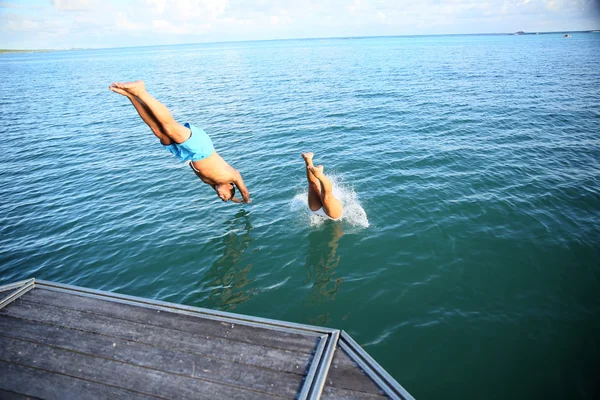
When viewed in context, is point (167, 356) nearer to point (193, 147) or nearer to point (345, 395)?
point (345, 395)

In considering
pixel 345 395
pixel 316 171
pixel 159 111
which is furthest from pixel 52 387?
pixel 316 171

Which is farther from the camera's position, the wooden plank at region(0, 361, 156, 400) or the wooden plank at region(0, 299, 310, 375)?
the wooden plank at region(0, 299, 310, 375)

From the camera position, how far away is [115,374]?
5.73 meters

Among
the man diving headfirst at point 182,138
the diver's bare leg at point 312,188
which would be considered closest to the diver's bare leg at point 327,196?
the diver's bare leg at point 312,188

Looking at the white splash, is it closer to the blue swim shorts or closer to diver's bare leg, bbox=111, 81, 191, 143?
the blue swim shorts

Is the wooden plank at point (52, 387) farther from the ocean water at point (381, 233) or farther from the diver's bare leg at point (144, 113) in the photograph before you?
the diver's bare leg at point (144, 113)

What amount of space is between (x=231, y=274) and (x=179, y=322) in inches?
161

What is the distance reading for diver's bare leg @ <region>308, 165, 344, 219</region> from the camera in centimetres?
972

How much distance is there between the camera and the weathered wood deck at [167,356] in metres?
5.40

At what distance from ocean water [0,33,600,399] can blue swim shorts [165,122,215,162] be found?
4.73 m

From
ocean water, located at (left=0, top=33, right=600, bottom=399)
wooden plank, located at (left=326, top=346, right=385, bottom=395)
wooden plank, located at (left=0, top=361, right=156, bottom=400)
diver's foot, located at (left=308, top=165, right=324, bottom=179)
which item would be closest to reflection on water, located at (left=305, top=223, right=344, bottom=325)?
ocean water, located at (left=0, top=33, right=600, bottom=399)

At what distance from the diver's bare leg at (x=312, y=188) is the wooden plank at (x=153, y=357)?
5.81 m

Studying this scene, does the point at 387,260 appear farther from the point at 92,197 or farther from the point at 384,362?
the point at 92,197

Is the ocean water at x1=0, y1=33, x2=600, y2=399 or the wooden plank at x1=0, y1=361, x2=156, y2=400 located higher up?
the wooden plank at x1=0, y1=361, x2=156, y2=400
